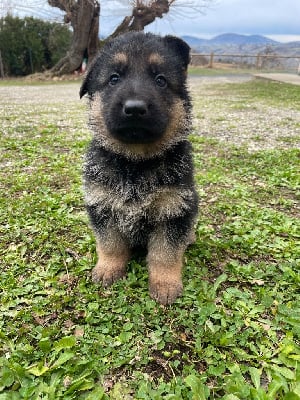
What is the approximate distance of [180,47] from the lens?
339 cm

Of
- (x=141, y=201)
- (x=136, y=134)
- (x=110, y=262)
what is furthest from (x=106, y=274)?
(x=136, y=134)

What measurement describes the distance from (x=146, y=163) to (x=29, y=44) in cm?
2889

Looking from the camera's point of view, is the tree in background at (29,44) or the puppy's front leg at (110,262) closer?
the puppy's front leg at (110,262)

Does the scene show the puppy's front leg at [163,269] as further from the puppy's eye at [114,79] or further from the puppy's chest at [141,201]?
the puppy's eye at [114,79]

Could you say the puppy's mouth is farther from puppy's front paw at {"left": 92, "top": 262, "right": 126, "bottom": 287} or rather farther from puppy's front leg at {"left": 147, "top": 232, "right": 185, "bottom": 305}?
puppy's front paw at {"left": 92, "top": 262, "right": 126, "bottom": 287}

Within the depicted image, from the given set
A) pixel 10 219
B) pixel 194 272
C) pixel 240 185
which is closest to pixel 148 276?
pixel 194 272

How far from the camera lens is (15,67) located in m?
28.4

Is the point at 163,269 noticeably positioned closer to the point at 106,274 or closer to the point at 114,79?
the point at 106,274

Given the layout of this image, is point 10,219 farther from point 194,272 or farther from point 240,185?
point 240,185

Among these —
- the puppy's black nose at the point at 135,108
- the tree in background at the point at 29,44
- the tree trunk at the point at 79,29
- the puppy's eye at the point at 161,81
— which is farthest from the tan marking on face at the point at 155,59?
the tree in background at the point at 29,44

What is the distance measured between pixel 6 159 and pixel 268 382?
19.4ft

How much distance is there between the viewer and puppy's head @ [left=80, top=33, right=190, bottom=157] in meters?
2.79

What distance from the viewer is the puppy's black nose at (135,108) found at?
2672 mm

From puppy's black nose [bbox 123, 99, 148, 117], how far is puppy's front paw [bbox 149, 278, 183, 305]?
4.57 feet
